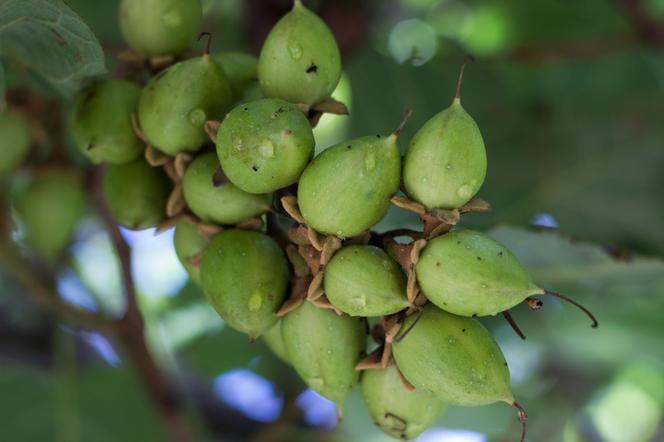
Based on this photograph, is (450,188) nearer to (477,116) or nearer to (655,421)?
(477,116)

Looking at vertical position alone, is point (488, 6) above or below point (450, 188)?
below

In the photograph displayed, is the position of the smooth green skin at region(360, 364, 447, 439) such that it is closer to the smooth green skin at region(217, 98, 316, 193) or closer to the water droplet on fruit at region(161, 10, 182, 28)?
the smooth green skin at region(217, 98, 316, 193)

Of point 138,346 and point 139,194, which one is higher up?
point 139,194

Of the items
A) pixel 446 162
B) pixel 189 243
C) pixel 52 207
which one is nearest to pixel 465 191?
pixel 446 162

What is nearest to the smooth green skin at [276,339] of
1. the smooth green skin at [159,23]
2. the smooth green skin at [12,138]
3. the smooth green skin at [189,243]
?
the smooth green skin at [189,243]

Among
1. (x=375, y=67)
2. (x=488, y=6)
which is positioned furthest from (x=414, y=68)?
A: (x=488, y=6)

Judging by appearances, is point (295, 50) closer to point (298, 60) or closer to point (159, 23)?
point (298, 60)
